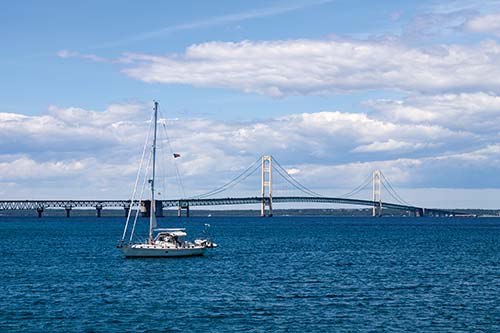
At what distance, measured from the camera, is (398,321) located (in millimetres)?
36969

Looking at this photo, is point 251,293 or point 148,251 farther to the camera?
point 148,251

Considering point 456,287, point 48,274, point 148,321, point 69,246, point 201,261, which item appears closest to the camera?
point 148,321

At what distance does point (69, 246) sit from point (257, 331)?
6318 centimetres

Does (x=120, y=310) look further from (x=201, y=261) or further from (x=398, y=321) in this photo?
(x=201, y=261)

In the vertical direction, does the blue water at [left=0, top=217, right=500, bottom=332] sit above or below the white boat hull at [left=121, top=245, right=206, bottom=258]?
below

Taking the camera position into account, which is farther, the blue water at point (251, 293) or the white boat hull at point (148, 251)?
the white boat hull at point (148, 251)

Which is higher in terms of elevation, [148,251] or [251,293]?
[148,251]

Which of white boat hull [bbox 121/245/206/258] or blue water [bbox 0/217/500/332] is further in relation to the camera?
white boat hull [bbox 121/245/206/258]

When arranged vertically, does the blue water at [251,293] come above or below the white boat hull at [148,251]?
below

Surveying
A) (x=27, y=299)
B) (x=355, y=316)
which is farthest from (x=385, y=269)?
(x=27, y=299)

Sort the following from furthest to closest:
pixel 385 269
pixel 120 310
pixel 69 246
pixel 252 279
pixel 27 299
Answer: pixel 69 246 → pixel 385 269 → pixel 252 279 → pixel 27 299 → pixel 120 310

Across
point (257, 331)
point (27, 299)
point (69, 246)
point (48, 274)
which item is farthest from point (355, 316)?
point (69, 246)

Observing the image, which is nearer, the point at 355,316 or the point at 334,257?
the point at 355,316

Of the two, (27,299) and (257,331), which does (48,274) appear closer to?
(27,299)
